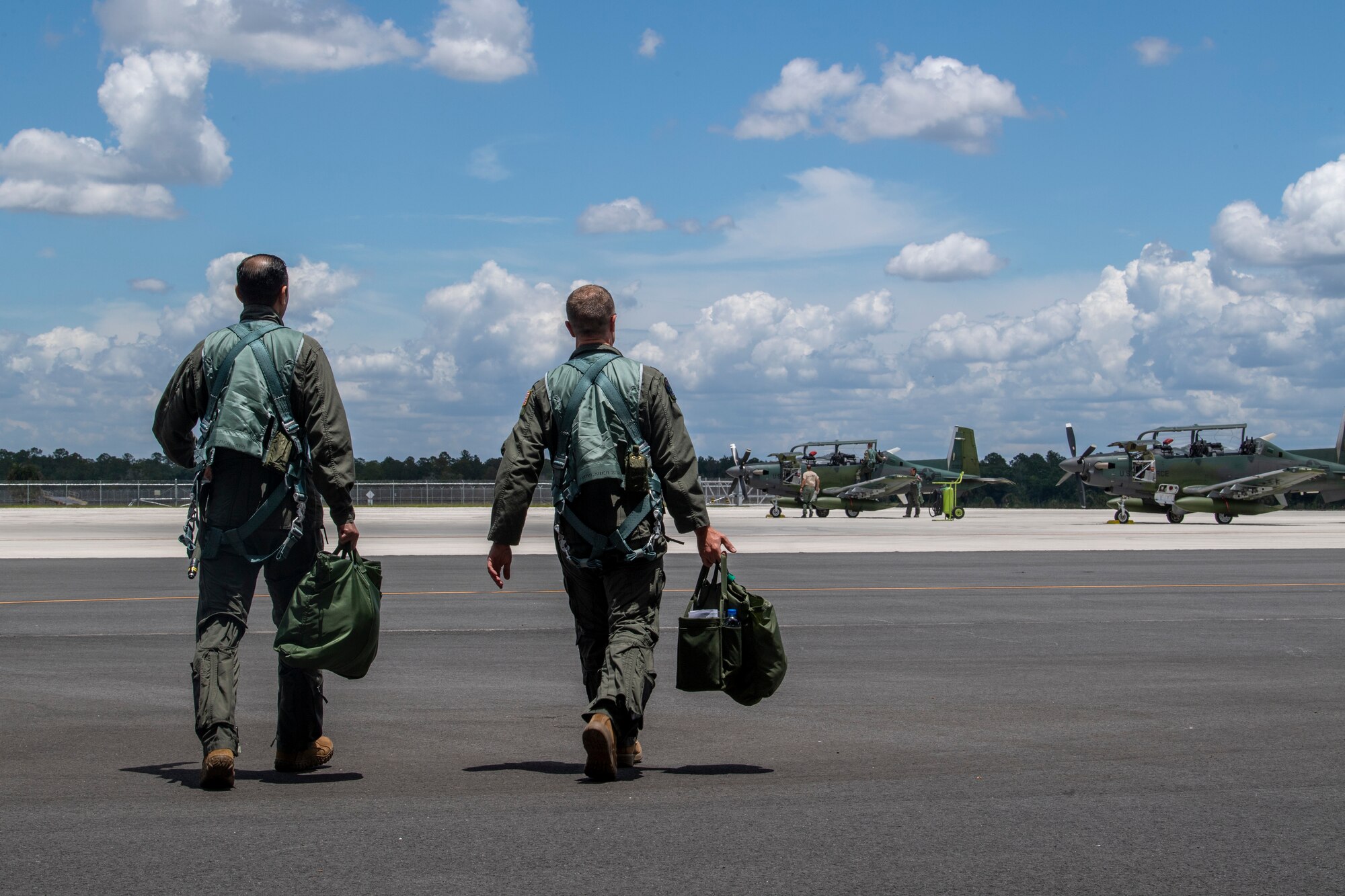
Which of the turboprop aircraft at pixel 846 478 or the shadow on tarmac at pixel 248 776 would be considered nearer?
the shadow on tarmac at pixel 248 776

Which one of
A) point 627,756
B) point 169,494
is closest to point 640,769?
point 627,756

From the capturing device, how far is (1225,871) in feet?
12.7

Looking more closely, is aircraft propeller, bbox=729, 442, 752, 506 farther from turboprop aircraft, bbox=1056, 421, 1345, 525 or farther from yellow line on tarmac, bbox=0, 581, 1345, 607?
yellow line on tarmac, bbox=0, 581, 1345, 607

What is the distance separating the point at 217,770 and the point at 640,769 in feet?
5.40

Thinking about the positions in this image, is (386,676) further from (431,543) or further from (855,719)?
(431,543)

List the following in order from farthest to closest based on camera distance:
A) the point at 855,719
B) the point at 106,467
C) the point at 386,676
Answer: the point at 106,467
the point at 386,676
the point at 855,719

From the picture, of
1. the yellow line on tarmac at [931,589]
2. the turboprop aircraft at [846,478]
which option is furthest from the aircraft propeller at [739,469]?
the yellow line on tarmac at [931,589]

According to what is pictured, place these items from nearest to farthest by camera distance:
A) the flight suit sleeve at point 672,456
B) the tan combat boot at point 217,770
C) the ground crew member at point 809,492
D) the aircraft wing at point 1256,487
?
the tan combat boot at point 217,770
the flight suit sleeve at point 672,456
the aircraft wing at point 1256,487
the ground crew member at point 809,492

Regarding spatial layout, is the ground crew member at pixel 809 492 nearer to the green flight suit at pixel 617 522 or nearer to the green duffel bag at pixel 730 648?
the green duffel bag at pixel 730 648

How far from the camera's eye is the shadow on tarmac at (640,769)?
212 inches

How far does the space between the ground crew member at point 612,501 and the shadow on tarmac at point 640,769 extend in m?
0.12

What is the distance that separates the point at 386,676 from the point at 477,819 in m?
3.80

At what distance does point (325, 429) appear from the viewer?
5.36 m

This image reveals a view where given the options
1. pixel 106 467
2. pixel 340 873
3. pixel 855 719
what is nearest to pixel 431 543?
pixel 855 719
